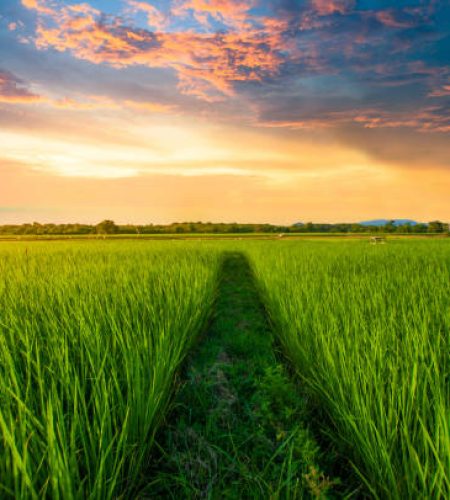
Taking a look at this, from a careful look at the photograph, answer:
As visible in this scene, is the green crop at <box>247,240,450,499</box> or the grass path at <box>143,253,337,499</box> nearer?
the green crop at <box>247,240,450,499</box>

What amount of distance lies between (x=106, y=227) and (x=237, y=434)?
5774cm

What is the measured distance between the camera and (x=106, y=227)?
5584 centimetres

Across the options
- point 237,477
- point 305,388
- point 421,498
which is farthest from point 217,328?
point 421,498

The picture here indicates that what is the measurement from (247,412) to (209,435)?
0.36 meters

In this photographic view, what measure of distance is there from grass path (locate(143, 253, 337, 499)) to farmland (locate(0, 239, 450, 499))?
0.04 feet

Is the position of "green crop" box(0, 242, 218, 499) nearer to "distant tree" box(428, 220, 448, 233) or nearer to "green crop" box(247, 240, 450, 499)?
"green crop" box(247, 240, 450, 499)

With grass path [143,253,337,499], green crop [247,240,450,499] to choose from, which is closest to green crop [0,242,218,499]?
grass path [143,253,337,499]

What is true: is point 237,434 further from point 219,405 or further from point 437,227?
point 437,227

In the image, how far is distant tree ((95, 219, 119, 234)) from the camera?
5427 centimetres

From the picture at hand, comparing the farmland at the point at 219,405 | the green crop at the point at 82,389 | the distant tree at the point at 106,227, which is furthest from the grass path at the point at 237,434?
the distant tree at the point at 106,227

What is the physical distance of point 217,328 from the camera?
4.51 meters

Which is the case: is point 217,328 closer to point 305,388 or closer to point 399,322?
point 305,388

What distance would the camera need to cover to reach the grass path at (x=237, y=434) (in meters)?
1.51

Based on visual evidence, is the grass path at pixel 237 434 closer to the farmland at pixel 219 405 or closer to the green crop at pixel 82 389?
the farmland at pixel 219 405
